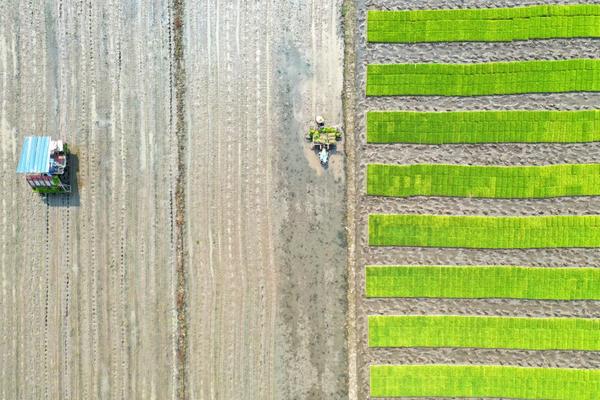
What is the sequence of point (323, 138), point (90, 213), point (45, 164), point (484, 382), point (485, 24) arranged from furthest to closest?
point (90, 213) < point (323, 138) < point (485, 24) < point (484, 382) < point (45, 164)

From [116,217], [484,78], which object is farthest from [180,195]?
[484,78]

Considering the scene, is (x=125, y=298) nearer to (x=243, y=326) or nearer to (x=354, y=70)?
(x=243, y=326)

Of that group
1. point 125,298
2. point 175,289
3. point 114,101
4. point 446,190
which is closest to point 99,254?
point 125,298

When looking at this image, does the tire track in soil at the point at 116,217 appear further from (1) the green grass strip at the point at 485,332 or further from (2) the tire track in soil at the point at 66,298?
(1) the green grass strip at the point at 485,332

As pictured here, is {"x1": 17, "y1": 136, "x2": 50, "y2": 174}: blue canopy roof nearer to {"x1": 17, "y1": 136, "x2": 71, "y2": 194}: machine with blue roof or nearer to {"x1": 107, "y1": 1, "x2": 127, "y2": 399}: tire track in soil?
{"x1": 17, "y1": 136, "x2": 71, "y2": 194}: machine with blue roof

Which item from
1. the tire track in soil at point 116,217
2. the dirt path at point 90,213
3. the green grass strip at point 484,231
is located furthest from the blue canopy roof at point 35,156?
the green grass strip at point 484,231

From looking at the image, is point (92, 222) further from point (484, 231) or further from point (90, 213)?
point (484, 231)

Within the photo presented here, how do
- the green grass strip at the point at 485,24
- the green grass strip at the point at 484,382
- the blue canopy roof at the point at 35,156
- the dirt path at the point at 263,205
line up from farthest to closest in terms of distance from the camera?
1. the dirt path at the point at 263,205
2. the green grass strip at the point at 485,24
3. the green grass strip at the point at 484,382
4. the blue canopy roof at the point at 35,156

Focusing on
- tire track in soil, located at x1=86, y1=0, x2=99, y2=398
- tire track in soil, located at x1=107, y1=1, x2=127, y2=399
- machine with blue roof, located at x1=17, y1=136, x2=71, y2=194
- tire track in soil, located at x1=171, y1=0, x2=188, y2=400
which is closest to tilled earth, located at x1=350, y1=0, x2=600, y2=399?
tire track in soil, located at x1=171, y1=0, x2=188, y2=400
